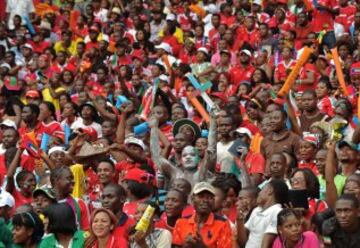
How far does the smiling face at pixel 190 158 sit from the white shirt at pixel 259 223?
2273 mm

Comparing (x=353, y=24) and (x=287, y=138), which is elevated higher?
(x=353, y=24)

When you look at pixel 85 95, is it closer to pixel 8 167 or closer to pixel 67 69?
pixel 67 69

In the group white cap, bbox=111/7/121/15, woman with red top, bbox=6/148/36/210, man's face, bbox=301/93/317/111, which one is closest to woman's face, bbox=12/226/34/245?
woman with red top, bbox=6/148/36/210

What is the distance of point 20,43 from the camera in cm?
2320

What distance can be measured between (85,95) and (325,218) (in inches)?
330

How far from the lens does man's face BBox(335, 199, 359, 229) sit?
31.6ft

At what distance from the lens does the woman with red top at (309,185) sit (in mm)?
10695

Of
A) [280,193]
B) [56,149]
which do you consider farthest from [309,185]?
[56,149]

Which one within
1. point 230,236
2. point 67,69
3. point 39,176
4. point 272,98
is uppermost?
point 67,69

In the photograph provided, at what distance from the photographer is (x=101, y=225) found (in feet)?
32.8

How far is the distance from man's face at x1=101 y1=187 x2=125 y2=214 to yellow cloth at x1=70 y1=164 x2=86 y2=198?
3.51 ft

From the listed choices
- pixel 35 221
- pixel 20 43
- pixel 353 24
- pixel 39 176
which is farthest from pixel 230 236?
pixel 20 43

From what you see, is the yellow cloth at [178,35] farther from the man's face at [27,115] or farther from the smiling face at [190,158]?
Answer: the smiling face at [190,158]

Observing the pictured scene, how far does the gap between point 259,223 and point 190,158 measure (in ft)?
8.11
